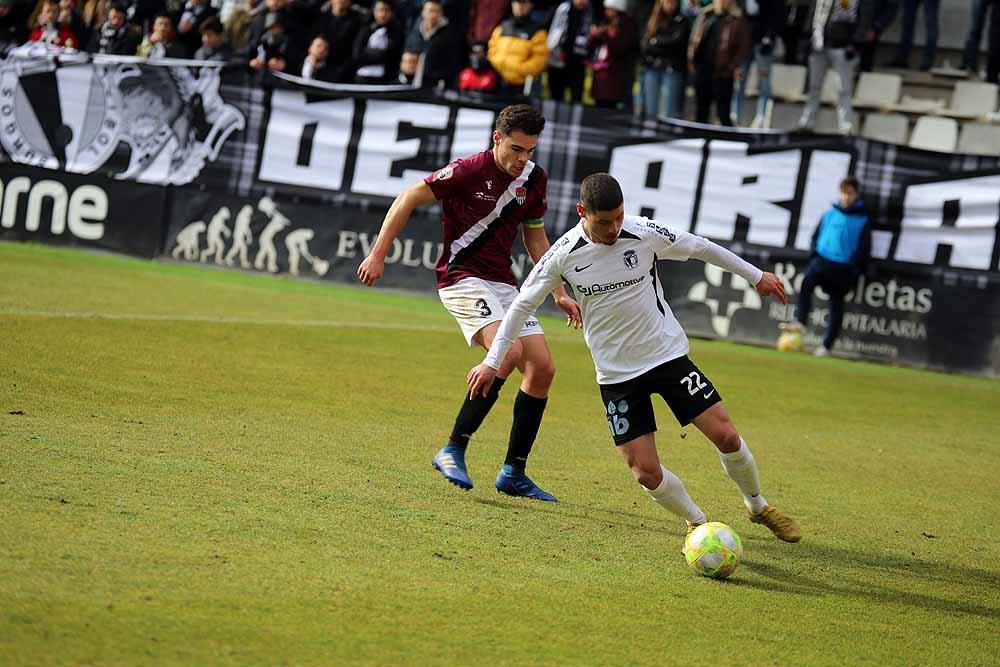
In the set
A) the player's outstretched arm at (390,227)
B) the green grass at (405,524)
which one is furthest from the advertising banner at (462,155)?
the player's outstretched arm at (390,227)

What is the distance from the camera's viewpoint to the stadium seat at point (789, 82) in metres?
19.9

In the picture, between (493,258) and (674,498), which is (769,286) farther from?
(493,258)

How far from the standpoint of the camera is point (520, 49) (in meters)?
17.7

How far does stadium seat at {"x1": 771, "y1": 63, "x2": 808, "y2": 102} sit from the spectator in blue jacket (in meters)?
4.62

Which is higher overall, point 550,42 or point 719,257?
point 550,42

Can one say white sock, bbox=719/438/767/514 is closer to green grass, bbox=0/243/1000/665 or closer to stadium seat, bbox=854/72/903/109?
green grass, bbox=0/243/1000/665

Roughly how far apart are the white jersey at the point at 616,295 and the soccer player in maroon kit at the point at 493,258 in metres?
0.69

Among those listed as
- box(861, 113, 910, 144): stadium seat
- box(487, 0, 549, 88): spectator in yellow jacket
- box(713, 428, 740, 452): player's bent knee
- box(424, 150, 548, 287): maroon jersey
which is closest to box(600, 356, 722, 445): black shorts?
box(713, 428, 740, 452): player's bent knee

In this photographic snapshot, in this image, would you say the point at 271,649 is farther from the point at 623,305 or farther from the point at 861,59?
the point at 861,59

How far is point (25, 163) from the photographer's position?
1869cm

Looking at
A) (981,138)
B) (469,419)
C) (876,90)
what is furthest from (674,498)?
(876,90)

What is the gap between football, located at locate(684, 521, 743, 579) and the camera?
577cm

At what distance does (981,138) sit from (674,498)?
1508 cm

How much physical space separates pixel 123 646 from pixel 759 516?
3.54m
